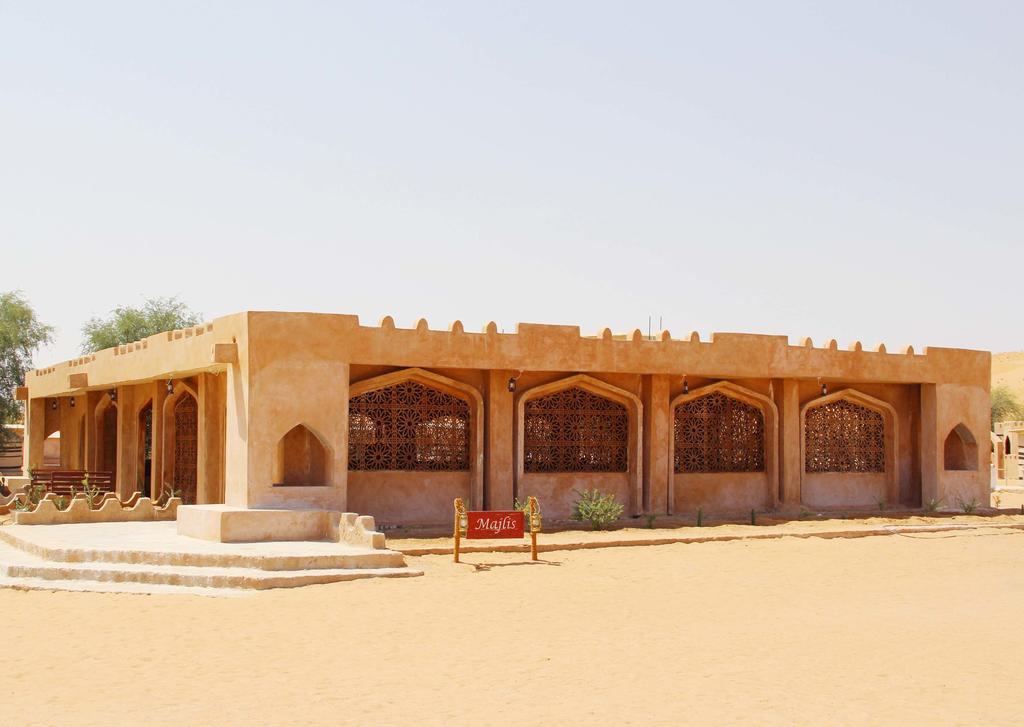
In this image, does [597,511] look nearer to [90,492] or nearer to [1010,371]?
[90,492]

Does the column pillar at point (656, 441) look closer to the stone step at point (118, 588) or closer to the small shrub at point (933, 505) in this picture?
the small shrub at point (933, 505)

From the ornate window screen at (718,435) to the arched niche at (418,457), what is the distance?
3.75m

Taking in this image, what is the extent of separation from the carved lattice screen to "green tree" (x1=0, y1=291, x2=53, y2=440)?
1999 centimetres

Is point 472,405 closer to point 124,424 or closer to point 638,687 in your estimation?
point 124,424

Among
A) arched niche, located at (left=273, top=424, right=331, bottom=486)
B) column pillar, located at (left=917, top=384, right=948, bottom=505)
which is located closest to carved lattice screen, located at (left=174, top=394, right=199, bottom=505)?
arched niche, located at (left=273, top=424, right=331, bottom=486)

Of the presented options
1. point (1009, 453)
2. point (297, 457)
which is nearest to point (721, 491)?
point (297, 457)

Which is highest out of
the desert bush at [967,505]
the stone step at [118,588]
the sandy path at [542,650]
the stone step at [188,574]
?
the desert bush at [967,505]

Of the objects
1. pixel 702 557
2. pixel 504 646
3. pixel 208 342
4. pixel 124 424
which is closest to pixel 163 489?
pixel 124 424

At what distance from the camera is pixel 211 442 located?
17984mm

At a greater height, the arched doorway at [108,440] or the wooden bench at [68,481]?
the arched doorway at [108,440]

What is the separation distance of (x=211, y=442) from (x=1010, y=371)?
264 feet

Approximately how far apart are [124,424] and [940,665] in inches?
635

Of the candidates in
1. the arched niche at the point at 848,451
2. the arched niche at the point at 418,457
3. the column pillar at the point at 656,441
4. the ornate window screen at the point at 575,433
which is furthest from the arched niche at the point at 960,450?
the arched niche at the point at 418,457

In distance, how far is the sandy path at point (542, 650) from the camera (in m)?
7.57
